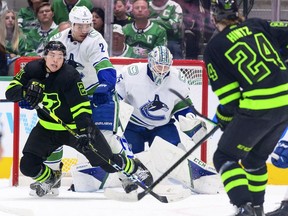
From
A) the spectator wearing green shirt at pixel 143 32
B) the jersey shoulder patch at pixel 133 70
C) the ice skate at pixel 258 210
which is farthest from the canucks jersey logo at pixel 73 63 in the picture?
the ice skate at pixel 258 210

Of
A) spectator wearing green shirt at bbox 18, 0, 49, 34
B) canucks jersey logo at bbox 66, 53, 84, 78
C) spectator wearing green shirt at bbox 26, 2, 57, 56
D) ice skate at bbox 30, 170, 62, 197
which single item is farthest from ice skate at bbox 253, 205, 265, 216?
spectator wearing green shirt at bbox 18, 0, 49, 34

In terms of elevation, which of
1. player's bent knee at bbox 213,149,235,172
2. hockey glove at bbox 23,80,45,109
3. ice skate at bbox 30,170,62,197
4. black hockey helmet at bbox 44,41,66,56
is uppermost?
black hockey helmet at bbox 44,41,66,56

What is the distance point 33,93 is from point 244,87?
146 cm

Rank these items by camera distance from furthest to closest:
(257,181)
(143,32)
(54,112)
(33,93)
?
(143,32), (54,112), (33,93), (257,181)

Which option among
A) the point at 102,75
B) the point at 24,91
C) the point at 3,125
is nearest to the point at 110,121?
the point at 102,75

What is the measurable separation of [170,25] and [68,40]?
1.06 m

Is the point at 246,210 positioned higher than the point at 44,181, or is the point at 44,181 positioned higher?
the point at 246,210

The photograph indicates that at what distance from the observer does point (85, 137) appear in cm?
486

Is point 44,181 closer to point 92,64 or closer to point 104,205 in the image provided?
point 104,205

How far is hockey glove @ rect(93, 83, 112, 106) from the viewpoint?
5051 millimetres

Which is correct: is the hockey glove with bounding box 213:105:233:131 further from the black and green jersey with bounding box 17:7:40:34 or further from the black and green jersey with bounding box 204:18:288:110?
the black and green jersey with bounding box 17:7:40:34

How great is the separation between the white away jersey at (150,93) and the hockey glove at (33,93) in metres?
0.85

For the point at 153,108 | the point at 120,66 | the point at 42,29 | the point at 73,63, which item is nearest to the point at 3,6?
the point at 42,29

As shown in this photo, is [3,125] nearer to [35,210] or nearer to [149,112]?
[149,112]
